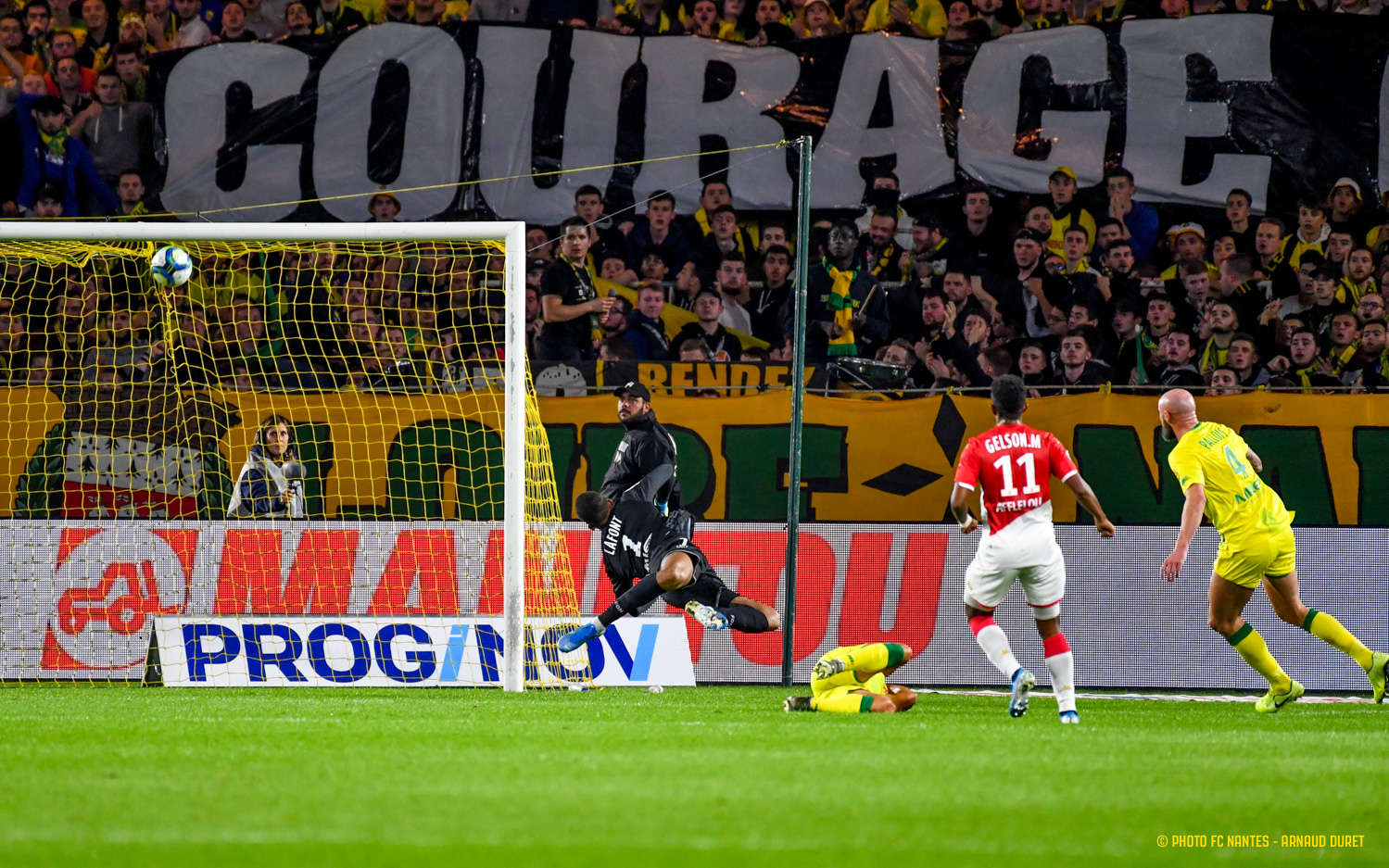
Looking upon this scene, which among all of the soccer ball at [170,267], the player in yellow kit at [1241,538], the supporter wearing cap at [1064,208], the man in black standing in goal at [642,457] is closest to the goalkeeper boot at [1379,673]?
the player in yellow kit at [1241,538]

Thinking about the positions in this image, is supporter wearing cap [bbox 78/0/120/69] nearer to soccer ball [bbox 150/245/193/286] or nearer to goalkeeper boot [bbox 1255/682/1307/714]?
soccer ball [bbox 150/245/193/286]

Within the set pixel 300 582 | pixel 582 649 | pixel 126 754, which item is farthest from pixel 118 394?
pixel 126 754

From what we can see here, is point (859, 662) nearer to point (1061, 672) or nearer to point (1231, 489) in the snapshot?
point (1061, 672)

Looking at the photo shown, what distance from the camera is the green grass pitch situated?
3662 millimetres

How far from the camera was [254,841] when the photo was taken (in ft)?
12.1

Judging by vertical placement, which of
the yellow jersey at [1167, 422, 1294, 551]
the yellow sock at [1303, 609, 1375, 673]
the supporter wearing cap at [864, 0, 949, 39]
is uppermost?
the supporter wearing cap at [864, 0, 949, 39]

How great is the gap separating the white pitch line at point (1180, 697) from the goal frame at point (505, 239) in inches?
127

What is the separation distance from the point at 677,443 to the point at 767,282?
9.47ft

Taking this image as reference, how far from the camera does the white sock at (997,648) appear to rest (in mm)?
7617

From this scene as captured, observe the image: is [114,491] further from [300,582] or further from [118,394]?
[300,582]

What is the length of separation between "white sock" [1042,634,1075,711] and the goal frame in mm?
3421

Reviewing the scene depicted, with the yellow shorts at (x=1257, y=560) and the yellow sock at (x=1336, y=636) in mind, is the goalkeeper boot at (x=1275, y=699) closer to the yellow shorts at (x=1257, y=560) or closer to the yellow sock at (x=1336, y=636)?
the yellow sock at (x=1336, y=636)

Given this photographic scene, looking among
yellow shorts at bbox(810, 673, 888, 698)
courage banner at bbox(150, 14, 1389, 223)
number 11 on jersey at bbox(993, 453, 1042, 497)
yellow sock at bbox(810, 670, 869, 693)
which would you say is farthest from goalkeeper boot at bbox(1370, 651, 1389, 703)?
courage banner at bbox(150, 14, 1389, 223)

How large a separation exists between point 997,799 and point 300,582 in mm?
7500
